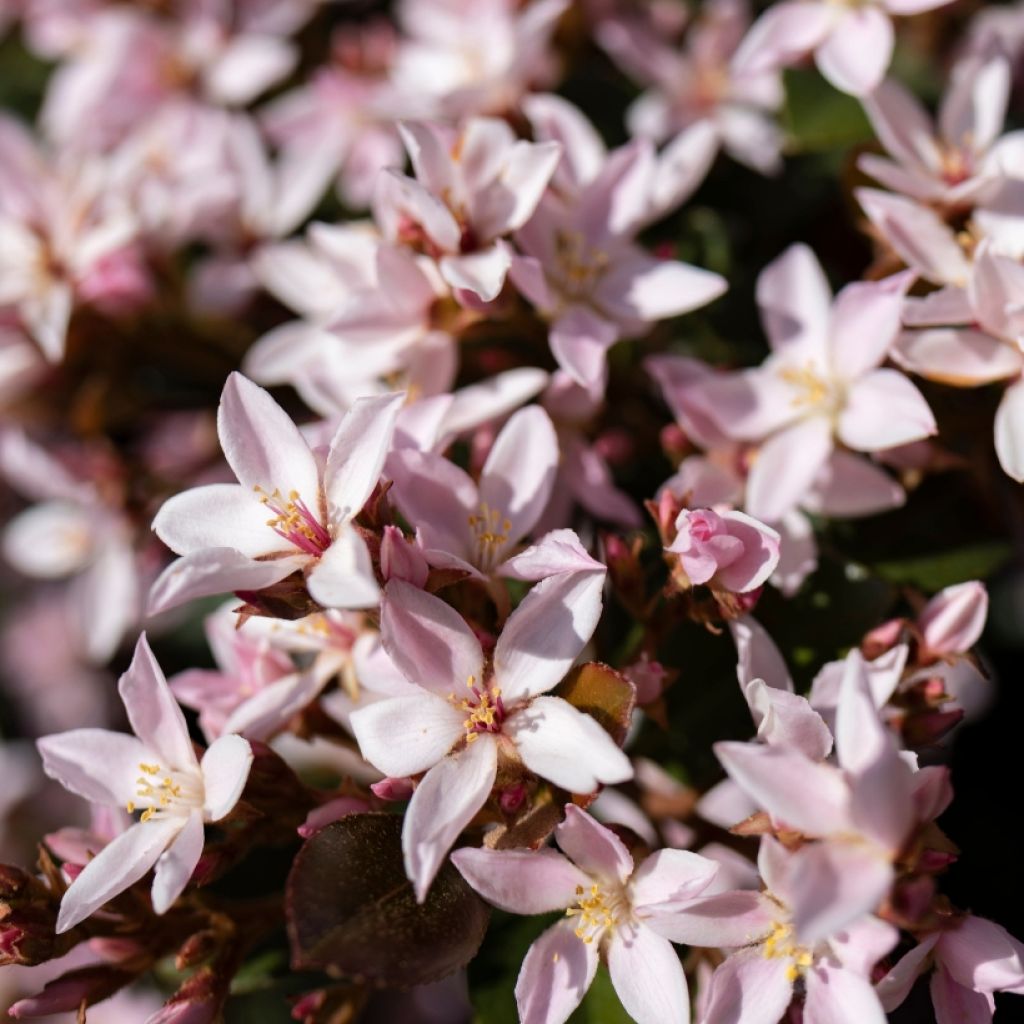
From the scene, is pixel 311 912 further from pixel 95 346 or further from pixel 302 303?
pixel 95 346

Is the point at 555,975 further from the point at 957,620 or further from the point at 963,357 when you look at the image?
the point at 963,357

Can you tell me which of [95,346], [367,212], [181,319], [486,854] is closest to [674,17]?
[367,212]

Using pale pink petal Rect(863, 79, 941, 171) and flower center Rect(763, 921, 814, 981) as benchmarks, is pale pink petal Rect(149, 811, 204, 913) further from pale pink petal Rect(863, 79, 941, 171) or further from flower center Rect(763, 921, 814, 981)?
pale pink petal Rect(863, 79, 941, 171)

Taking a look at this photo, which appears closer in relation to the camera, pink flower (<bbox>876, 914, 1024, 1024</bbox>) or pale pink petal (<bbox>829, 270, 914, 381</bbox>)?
pink flower (<bbox>876, 914, 1024, 1024</bbox>)

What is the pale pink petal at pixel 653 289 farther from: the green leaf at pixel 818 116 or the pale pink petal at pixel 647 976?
the pale pink petal at pixel 647 976

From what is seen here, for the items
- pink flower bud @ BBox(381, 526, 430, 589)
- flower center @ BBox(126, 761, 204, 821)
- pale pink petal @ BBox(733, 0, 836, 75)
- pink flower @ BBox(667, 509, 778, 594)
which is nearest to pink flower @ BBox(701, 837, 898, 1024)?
pink flower @ BBox(667, 509, 778, 594)
